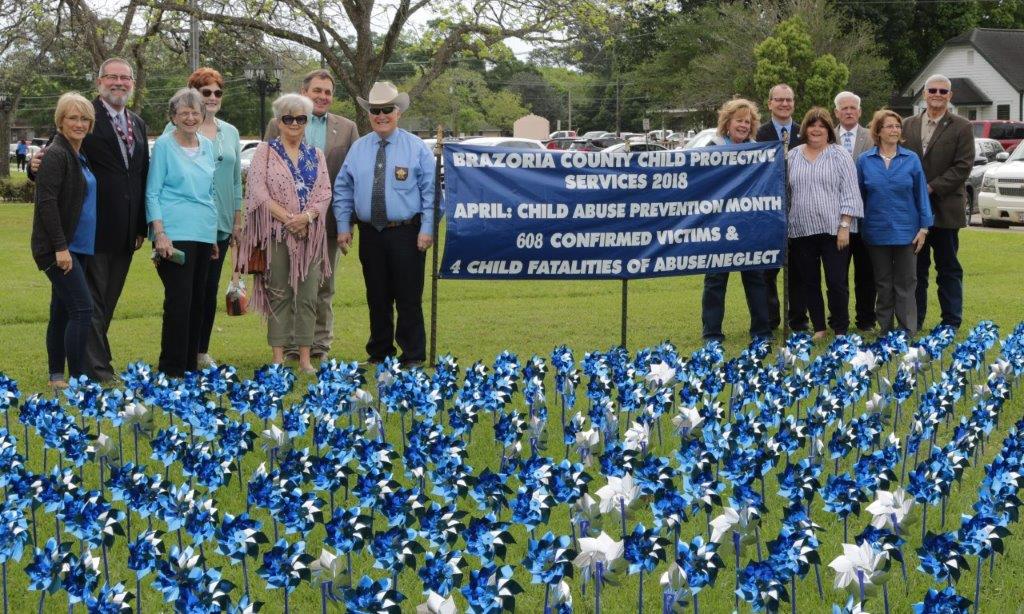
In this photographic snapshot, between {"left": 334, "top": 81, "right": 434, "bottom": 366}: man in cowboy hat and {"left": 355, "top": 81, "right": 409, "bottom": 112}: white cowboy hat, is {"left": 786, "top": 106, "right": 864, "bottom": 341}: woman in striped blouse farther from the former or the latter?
{"left": 355, "top": 81, "right": 409, "bottom": 112}: white cowboy hat

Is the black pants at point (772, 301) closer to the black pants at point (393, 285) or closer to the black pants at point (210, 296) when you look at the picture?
the black pants at point (393, 285)

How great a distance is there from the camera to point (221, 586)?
173 inches

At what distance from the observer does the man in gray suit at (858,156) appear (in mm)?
11242

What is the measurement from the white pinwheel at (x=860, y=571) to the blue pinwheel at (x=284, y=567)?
5.82ft

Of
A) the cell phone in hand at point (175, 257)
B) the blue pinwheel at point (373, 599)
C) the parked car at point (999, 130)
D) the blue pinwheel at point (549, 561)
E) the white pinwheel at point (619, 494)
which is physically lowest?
the blue pinwheel at point (373, 599)

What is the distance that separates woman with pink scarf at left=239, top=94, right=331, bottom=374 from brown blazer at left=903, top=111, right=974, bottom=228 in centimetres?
502

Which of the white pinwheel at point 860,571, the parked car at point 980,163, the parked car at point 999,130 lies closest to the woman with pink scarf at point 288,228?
the white pinwheel at point 860,571

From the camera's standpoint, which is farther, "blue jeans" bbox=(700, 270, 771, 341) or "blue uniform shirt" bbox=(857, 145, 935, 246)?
"blue jeans" bbox=(700, 270, 771, 341)

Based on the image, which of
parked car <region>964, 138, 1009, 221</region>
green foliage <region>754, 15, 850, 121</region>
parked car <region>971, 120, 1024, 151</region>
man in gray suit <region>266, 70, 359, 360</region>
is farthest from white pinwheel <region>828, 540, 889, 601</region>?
green foliage <region>754, 15, 850, 121</region>

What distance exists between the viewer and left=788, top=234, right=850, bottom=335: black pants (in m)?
11.1

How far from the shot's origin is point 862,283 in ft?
38.5

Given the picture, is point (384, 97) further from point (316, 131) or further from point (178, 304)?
point (178, 304)

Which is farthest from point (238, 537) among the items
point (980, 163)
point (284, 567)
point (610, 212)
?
point (980, 163)

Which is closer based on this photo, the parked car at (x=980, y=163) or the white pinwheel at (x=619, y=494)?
the white pinwheel at (x=619, y=494)
